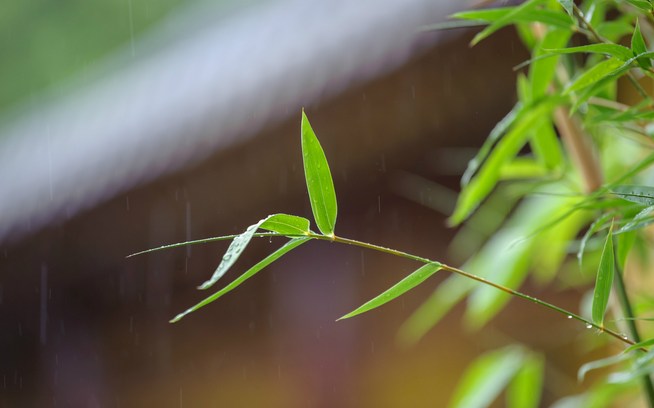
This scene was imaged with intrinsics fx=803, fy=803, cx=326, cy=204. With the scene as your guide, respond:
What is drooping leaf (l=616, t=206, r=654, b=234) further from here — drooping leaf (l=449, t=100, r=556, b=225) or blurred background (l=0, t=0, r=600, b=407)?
blurred background (l=0, t=0, r=600, b=407)

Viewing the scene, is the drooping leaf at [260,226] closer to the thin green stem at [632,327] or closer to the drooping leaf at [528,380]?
the thin green stem at [632,327]

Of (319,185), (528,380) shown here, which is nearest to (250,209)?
(528,380)

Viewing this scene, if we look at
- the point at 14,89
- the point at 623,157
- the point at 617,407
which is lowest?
the point at 617,407

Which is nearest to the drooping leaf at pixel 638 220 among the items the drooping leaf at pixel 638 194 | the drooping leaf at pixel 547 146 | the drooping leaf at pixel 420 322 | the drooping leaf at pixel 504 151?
the drooping leaf at pixel 638 194

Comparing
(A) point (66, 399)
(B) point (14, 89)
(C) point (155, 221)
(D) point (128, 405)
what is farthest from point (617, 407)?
(B) point (14, 89)

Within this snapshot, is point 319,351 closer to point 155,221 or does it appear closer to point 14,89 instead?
point 155,221

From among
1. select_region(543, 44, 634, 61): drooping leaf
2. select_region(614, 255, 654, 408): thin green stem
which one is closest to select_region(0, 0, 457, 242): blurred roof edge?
select_region(614, 255, 654, 408): thin green stem
